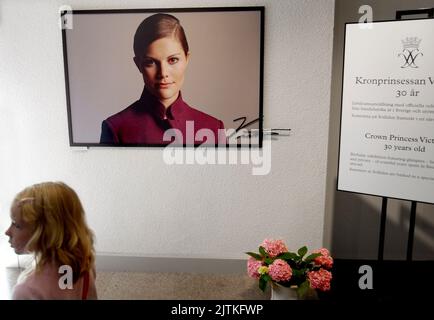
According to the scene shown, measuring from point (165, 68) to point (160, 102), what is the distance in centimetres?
19

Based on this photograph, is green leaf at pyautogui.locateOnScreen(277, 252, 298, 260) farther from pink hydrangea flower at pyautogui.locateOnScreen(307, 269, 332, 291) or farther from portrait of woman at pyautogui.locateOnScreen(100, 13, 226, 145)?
portrait of woman at pyautogui.locateOnScreen(100, 13, 226, 145)

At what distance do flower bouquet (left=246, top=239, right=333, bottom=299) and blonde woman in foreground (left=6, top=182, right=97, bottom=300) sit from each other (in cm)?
82

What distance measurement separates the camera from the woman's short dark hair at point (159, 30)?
1.94m

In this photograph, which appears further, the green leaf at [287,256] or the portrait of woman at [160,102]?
the portrait of woman at [160,102]

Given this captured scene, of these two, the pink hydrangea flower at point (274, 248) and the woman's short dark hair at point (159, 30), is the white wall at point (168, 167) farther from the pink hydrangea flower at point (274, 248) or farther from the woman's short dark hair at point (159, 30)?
the pink hydrangea flower at point (274, 248)

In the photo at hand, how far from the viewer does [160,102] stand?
79.7 inches

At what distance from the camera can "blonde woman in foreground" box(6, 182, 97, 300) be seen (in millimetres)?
835

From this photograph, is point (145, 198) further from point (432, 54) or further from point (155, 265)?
point (432, 54)

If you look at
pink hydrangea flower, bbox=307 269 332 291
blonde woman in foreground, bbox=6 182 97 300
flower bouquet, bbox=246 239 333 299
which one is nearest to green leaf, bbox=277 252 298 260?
flower bouquet, bbox=246 239 333 299

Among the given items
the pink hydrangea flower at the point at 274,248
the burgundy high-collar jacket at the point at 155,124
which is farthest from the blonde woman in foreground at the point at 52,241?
the burgundy high-collar jacket at the point at 155,124

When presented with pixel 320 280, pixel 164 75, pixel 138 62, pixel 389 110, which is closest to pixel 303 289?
pixel 320 280

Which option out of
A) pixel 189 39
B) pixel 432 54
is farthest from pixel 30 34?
pixel 432 54

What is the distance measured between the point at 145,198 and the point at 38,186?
49.1 inches
